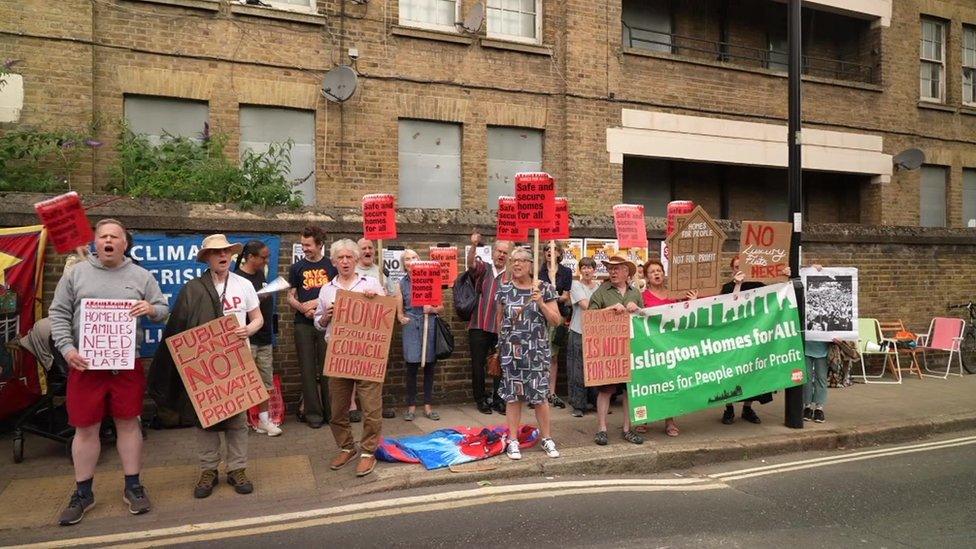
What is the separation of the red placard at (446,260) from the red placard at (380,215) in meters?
1.02

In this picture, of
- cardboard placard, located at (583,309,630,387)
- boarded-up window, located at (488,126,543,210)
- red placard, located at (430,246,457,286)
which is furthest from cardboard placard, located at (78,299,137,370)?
boarded-up window, located at (488,126,543,210)

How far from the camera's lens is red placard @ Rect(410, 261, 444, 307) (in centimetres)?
751

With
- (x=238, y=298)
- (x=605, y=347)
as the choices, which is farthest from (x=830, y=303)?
(x=238, y=298)

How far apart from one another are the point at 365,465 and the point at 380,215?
2.65 metres

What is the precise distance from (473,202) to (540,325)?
616 centimetres

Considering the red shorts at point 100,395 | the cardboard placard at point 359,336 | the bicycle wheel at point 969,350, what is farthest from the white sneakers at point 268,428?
the bicycle wheel at point 969,350

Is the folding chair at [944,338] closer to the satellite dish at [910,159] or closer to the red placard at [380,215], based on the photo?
the satellite dish at [910,159]

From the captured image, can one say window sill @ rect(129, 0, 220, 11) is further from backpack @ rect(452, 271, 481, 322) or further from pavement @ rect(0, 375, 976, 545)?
A: pavement @ rect(0, 375, 976, 545)

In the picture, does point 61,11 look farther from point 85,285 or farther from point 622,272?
point 622,272

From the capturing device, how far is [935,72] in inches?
662

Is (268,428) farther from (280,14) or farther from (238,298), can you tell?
(280,14)

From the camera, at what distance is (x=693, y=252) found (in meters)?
7.36

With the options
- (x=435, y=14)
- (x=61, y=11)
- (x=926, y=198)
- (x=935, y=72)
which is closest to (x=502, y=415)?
(x=435, y=14)

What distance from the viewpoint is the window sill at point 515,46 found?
39.7 ft
